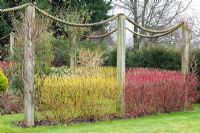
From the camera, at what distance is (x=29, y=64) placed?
9.84m

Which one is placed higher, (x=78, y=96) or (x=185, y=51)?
(x=185, y=51)

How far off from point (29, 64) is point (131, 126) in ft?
8.63

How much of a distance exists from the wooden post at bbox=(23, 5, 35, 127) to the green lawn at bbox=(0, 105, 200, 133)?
0.47 m

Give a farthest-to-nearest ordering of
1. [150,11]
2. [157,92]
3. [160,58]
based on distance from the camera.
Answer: [150,11], [160,58], [157,92]

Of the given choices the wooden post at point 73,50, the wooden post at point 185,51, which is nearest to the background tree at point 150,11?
the wooden post at point 73,50

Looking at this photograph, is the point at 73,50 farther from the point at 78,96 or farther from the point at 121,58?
the point at 78,96

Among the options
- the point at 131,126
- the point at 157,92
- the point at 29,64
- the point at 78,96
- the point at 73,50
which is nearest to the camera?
the point at 131,126

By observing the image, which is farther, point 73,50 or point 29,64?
point 73,50

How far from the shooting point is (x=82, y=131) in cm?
894

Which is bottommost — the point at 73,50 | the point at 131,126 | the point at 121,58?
the point at 131,126

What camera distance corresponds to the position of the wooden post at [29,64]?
9836 millimetres

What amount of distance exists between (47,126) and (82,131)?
4.00 ft

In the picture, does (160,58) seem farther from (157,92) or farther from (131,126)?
(131,126)

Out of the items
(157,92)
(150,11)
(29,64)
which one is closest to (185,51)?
(157,92)
